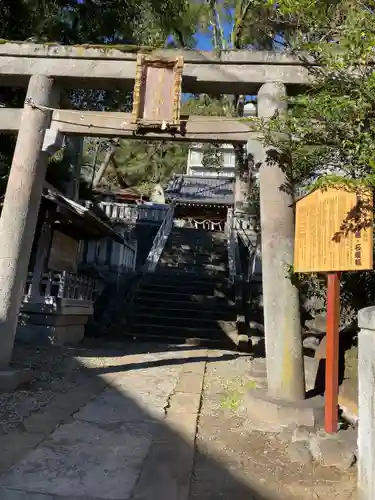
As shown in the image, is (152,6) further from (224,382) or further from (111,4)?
(224,382)

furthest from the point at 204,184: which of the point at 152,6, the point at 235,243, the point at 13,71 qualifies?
the point at 13,71

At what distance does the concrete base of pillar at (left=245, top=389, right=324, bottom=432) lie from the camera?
4527mm

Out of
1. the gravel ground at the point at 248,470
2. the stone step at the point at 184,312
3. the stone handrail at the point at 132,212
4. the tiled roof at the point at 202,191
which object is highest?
the tiled roof at the point at 202,191

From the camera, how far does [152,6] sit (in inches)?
436

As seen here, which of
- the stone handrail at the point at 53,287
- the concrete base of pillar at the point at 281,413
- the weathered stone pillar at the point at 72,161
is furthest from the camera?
the weathered stone pillar at the point at 72,161

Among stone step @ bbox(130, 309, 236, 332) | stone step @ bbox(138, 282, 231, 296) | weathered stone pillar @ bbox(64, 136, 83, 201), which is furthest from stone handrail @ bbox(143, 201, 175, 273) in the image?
weathered stone pillar @ bbox(64, 136, 83, 201)

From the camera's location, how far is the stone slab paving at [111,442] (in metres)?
3.07

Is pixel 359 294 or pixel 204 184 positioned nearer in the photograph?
pixel 359 294

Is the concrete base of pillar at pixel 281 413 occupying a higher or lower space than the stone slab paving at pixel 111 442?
higher

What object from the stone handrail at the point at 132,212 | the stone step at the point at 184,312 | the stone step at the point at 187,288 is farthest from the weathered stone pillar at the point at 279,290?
the stone handrail at the point at 132,212

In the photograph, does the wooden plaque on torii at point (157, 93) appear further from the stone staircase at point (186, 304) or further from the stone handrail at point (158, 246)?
the stone handrail at point (158, 246)

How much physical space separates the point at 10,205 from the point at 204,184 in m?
21.0

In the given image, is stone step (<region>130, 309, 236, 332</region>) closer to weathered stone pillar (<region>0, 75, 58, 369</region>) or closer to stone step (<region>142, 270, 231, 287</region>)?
stone step (<region>142, 270, 231, 287</region>)

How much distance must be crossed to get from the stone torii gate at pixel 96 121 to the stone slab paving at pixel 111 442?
4.72ft
